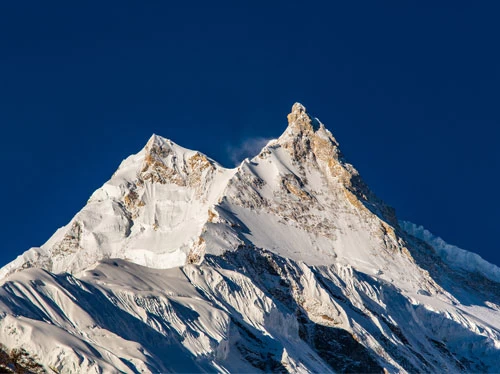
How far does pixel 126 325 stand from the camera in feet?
384

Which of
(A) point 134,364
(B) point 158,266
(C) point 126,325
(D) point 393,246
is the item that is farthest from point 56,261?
(A) point 134,364

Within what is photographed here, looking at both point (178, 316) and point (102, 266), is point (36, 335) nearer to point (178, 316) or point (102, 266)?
point (178, 316)

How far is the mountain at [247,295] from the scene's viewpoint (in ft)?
370

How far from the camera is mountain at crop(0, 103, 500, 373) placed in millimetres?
112688

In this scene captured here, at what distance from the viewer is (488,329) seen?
174 meters

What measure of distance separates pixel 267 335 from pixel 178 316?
16.2m

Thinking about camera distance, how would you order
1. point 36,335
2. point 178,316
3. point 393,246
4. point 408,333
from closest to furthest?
point 36,335
point 178,316
point 408,333
point 393,246

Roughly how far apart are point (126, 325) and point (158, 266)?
2187 inches

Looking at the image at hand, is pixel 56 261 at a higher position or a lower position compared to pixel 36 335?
higher

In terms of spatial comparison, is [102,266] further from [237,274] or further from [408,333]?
[408,333]

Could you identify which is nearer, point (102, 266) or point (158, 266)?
point (102, 266)

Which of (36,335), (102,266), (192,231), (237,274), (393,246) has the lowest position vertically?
(36,335)

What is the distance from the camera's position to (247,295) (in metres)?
144

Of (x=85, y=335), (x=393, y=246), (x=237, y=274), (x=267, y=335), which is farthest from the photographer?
(x=393, y=246)
